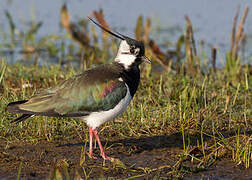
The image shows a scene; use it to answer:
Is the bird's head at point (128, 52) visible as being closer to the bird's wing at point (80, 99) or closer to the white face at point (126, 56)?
the white face at point (126, 56)

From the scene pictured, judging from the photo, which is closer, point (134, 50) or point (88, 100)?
point (88, 100)

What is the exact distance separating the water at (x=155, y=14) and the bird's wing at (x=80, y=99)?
563cm

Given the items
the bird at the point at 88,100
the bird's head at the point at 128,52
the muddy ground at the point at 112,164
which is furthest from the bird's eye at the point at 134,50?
the muddy ground at the point at 112,164

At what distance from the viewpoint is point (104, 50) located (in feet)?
28.8

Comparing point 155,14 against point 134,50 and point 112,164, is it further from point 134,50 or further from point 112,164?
point 112,164

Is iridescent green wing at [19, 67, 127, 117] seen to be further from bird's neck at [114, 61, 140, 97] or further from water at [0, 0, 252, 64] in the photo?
water at [0, 0, 252, 64]

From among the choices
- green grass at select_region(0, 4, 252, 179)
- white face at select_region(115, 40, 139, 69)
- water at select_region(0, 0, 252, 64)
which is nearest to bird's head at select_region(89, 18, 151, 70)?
white face at select_region(115, 40, 139, 69)

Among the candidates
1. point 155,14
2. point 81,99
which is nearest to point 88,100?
point 81,99

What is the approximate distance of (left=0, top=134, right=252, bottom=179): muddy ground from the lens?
4.12 metres

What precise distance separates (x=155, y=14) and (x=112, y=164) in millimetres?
7268

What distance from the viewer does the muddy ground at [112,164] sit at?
4125 mm

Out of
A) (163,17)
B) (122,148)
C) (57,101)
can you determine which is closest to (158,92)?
(122,148)

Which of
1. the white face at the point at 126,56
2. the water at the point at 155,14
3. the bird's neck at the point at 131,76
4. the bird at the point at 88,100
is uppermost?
the water at the point at 155,14

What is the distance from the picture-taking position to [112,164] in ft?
14.2
